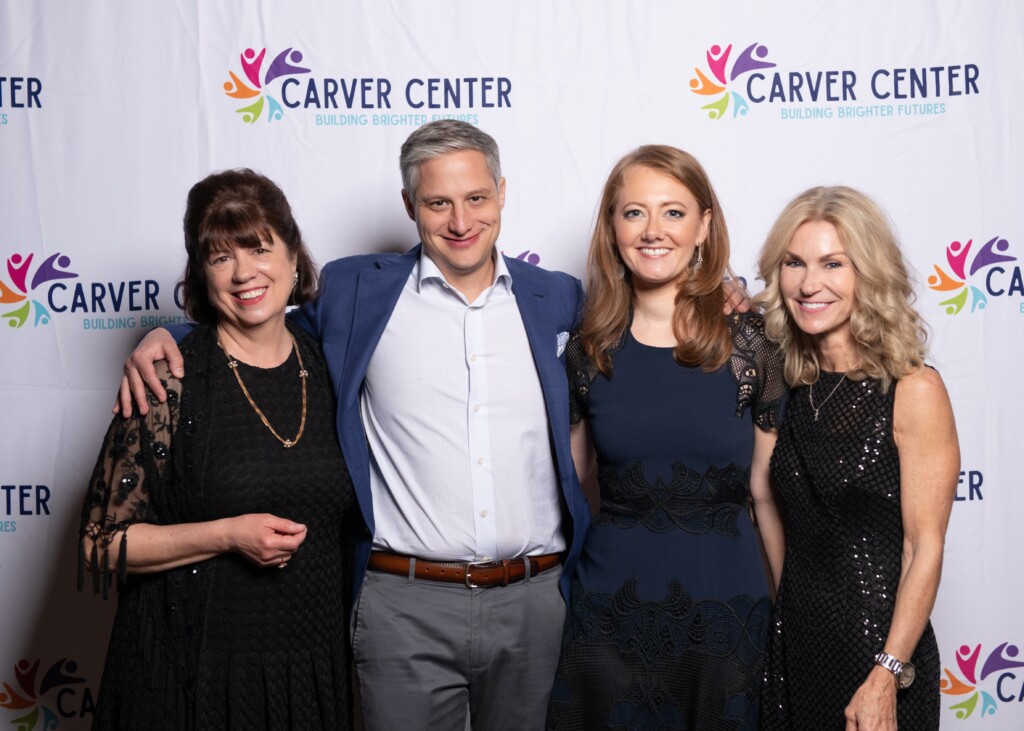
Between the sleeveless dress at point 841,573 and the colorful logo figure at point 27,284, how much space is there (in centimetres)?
207

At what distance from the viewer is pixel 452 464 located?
6.07 feet

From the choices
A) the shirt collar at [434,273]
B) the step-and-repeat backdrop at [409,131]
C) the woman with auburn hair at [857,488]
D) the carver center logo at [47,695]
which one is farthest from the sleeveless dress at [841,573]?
the carver center logo at [47,695]

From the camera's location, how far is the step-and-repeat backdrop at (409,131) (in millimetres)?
2584

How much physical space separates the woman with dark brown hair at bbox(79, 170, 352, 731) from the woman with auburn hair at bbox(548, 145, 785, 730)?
1.72 feet

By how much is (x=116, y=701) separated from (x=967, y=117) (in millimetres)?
2575

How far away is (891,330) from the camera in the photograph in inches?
65.5

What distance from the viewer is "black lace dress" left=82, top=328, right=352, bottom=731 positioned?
1585mm

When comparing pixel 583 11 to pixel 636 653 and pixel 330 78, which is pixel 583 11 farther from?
pixel 636 653

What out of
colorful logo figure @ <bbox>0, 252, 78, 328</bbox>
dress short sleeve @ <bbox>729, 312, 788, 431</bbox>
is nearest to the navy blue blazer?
dress short sleeve @ <bbox>729, 312, 788, 431</bbox>

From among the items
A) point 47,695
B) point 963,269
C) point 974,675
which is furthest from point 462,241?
point 974,675

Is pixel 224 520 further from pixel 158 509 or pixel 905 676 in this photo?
pixel 905 676

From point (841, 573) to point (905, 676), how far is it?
0.66 feet

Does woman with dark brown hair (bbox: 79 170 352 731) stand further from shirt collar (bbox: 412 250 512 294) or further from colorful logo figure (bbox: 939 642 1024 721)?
colorful logo figure (bbox: 939 642 1024 721)

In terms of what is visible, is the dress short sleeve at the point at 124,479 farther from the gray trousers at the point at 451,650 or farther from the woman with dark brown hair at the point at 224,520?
the gray trousers at the point at 451,650
